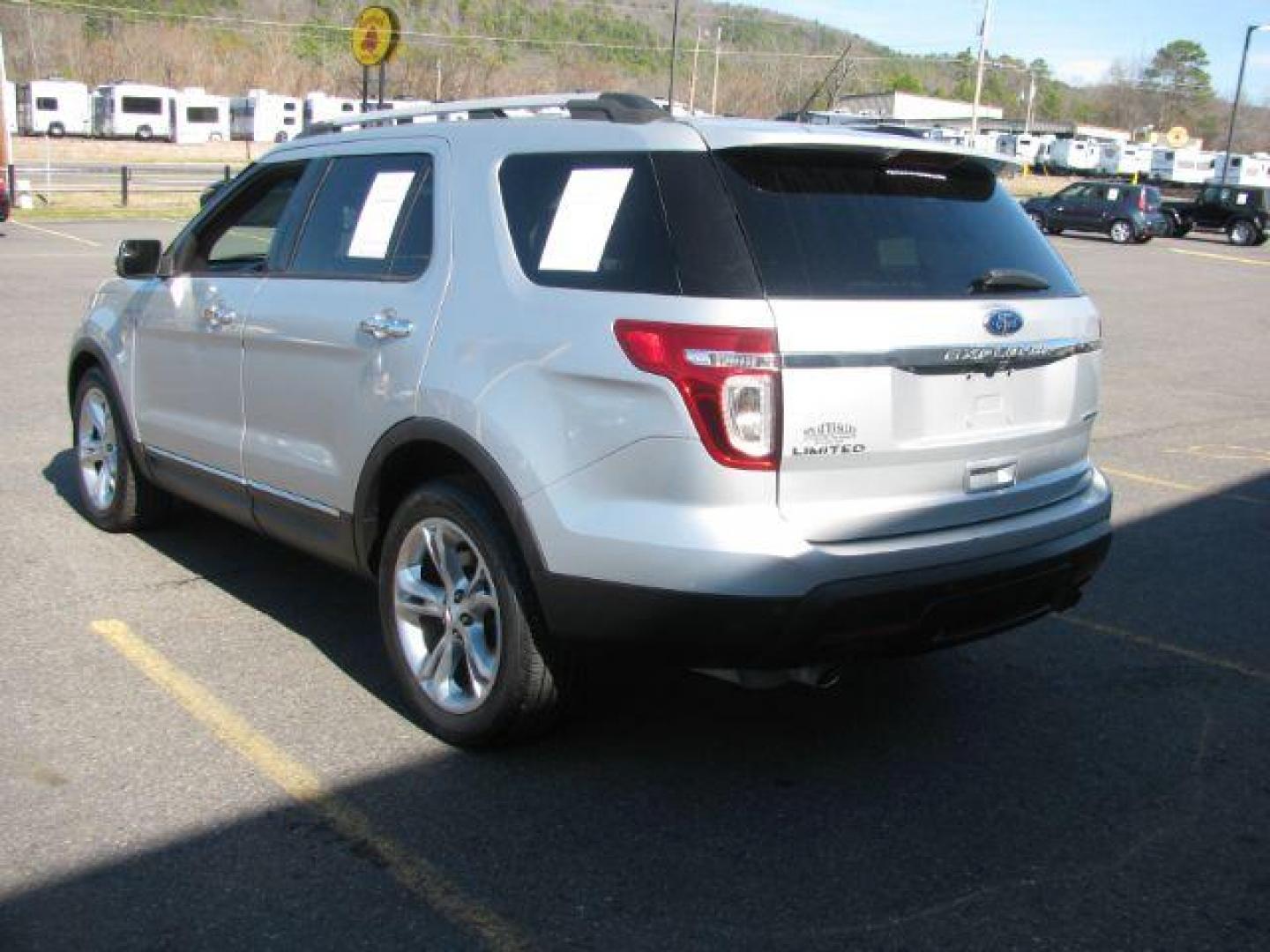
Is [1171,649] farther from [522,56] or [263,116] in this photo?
[522,56]

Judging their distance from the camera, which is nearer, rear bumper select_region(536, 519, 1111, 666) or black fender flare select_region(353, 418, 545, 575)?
rear bumper select_region(536, 519, 1111, 666)

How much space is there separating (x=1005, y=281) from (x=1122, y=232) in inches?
1433

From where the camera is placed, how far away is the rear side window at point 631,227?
3381 millimetres

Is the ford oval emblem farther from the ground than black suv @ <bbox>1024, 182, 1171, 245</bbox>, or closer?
farther from the ground

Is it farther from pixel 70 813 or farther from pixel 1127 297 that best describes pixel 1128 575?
pixel 1127 297

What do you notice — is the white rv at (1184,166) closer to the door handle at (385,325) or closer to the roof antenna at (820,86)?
the roof antenna at (820,86)

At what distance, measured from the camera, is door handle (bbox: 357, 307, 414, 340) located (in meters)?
4.02

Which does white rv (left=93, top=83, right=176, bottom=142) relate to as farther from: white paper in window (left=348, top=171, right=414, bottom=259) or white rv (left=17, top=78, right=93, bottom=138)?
white paper in window (left=348, top=171, right=414, bottom=259)

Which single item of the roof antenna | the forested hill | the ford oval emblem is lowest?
the ford oval emblem

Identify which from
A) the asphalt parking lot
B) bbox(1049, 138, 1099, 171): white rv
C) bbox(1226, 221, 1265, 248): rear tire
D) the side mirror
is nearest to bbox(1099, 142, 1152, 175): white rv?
bbox(1049, 138, 1099, 171): white rv

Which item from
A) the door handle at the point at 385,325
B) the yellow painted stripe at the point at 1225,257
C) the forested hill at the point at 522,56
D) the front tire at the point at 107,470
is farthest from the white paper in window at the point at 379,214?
the forested hill at the point at 522,56

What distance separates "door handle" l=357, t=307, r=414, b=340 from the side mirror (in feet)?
6.32

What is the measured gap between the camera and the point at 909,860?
3396 mm

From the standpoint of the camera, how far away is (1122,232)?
37.3 meters
